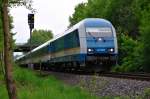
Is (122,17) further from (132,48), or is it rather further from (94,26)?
(94,26)

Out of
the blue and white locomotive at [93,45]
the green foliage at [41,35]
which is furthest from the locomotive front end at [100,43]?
the green foliage at [41,35]

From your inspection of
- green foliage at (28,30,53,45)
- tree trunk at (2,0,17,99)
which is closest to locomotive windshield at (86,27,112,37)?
tree trunk at (2,0,17,99)

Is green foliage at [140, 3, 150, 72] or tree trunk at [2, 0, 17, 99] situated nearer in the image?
tree trunk at [2, 0, 17, 99]

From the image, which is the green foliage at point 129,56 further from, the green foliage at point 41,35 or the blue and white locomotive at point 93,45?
the green foliage at point 41,35

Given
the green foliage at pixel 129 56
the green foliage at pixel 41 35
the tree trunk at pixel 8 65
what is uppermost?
the green foliage at pixel 41 35

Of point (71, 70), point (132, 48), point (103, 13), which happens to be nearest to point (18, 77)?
point (71, 70)

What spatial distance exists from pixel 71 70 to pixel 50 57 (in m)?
5.91

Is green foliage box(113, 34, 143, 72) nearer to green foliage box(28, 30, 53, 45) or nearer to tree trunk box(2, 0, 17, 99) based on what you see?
tree trunk box(2, 0, 17, 99)

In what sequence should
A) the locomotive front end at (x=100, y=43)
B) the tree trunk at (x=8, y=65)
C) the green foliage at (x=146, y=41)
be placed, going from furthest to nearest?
the green foliage at (x=146, y=41) → the locomotive front end at (x=100, y=43) → the tree trunk at (x=8, y=65)

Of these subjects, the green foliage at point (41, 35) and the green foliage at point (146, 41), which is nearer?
the green foliage at point (146, 41)

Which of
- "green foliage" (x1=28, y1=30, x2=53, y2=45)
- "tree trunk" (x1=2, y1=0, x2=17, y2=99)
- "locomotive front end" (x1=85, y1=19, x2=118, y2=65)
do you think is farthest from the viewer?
"green foliage" (x1=28, y1=30, x2=53, y2=45)

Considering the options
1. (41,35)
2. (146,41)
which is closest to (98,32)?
(146,41)

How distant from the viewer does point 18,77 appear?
25.2m

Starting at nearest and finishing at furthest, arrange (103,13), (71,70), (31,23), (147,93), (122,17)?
(147,93) < (31,23) < (71,70) < (122,17) < (103,13)
